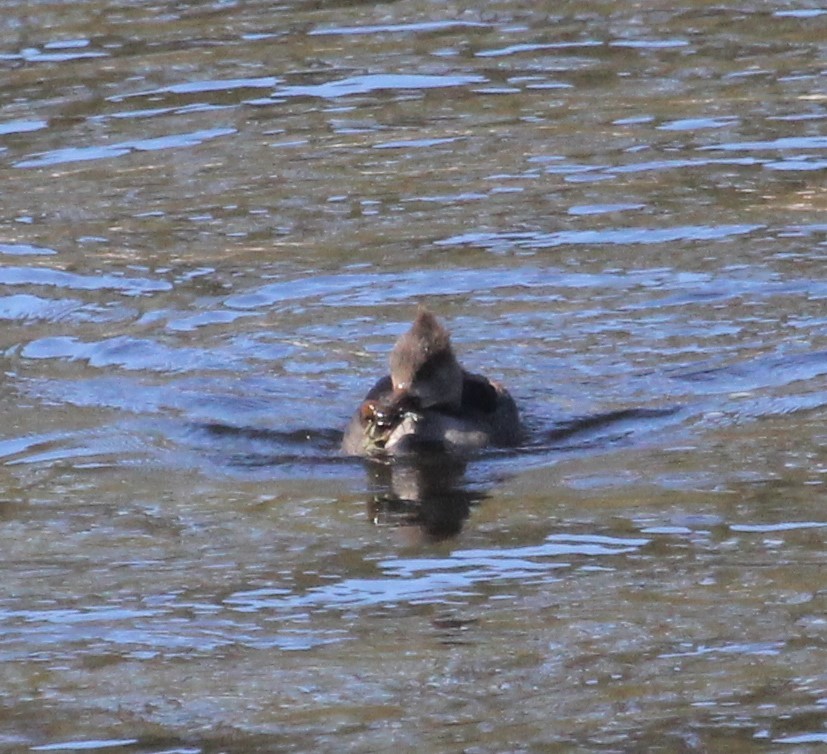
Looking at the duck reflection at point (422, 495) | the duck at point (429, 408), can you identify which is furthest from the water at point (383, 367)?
the duck at point (429, 408)

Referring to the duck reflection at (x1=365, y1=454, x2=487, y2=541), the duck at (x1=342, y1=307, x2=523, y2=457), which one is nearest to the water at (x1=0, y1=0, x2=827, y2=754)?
the duck reflection at (x1=365, y1=454, x2=487, y2=541)

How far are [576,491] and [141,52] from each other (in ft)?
36.1

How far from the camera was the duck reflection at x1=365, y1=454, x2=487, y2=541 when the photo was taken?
10500 millimetres

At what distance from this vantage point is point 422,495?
1114 cm

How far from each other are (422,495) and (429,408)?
0.85 meters

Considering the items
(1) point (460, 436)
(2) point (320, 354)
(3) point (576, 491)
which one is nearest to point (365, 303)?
(2) point (320, 354)

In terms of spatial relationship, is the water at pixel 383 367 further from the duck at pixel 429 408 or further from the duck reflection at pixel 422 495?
the duck at pixel 429 408

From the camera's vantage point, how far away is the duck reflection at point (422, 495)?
10500mm

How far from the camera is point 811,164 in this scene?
53.4 ft

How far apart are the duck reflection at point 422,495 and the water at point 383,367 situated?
28 mm

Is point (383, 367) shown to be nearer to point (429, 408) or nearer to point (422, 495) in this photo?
point (429, 408)

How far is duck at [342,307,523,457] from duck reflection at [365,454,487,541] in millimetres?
105

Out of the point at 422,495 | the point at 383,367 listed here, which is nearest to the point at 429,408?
the point at 422,495

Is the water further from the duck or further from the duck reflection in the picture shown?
the duck
